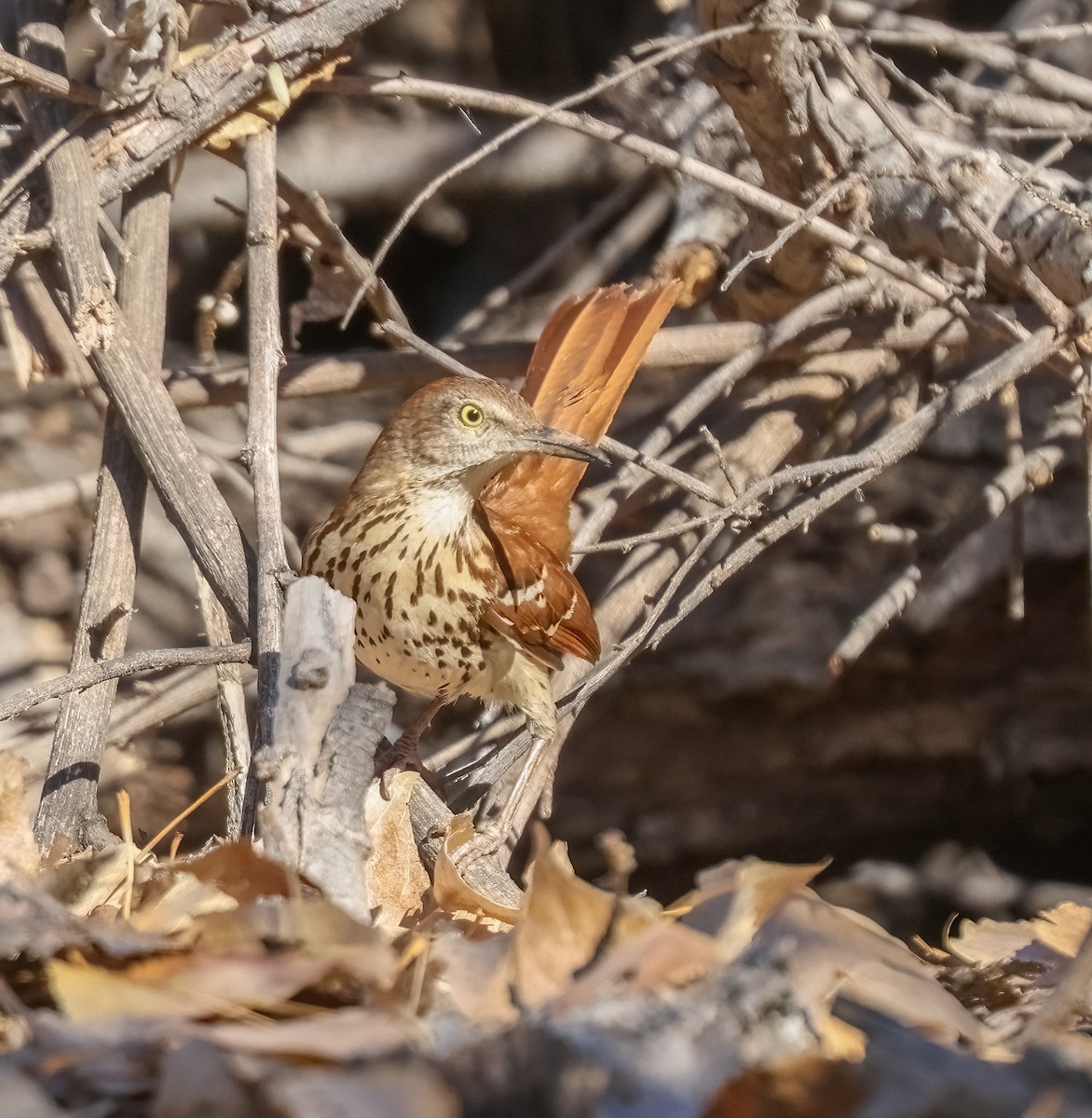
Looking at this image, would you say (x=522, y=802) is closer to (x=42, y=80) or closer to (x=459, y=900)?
(x=459, y=900)

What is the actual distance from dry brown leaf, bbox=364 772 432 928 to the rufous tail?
3.77 feet

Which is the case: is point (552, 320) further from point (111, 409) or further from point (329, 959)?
point (329, 959)

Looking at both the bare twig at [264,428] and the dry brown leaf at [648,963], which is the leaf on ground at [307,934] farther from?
the bare twig at [264,428]

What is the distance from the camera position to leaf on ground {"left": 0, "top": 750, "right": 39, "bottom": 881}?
1.50m

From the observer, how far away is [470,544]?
2.73 m

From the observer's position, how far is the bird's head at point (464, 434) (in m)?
2.66

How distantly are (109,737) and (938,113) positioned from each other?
245 cm

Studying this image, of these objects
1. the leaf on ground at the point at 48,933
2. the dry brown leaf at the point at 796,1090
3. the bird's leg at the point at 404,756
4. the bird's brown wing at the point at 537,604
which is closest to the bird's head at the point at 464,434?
the bird's brown wing at the point at 537,604

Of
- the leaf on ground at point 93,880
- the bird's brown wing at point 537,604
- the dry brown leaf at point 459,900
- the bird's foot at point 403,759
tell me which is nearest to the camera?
the leaf on ground at point 93,880

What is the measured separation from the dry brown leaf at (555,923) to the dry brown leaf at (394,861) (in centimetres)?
34

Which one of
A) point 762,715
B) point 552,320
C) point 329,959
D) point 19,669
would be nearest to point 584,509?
point 552,320

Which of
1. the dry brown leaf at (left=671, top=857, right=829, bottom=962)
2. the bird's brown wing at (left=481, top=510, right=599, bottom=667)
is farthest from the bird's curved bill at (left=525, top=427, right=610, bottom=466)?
the dry brown leaf at (left=671, top=857, right=829, bottom=962)

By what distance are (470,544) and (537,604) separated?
0.20 meters

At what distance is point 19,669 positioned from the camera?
14.9ft
